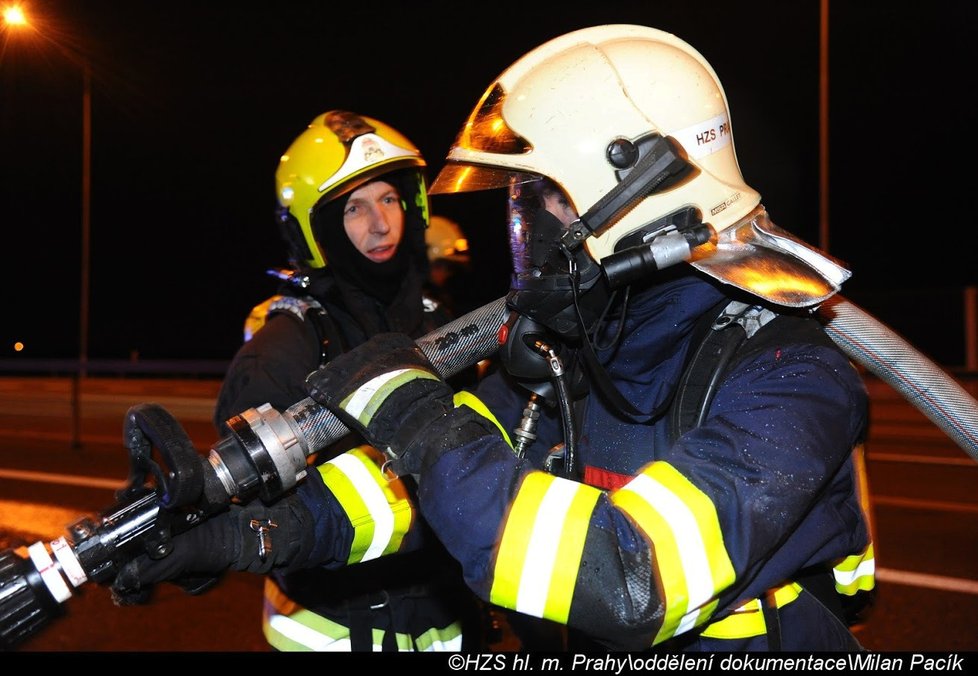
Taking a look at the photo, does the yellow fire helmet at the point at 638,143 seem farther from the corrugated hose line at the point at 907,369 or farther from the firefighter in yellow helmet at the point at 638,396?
the corrugated hose line at the point at 907,369

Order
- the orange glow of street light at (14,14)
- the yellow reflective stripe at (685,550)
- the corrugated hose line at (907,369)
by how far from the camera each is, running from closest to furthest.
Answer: the yellow reflective stripe at (685,550)
the corrugated hose line at (907,369)
the orange glow of street light at (14,14)

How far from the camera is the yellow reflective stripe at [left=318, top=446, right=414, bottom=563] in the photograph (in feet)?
7.13

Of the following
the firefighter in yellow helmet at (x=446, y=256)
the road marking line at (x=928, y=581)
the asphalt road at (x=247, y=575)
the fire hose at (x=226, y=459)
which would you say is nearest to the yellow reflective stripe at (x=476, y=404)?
the fire hose at (x=226, y=459)

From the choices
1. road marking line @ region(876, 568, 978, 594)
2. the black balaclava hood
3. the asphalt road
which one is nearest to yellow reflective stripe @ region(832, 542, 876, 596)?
the asphalt road

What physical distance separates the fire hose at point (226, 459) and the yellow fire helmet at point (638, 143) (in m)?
0.27

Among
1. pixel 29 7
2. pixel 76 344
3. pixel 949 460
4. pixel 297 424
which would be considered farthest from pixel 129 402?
pixel 76 344

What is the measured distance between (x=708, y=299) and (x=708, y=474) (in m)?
0.47

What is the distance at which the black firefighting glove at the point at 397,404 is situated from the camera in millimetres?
1672

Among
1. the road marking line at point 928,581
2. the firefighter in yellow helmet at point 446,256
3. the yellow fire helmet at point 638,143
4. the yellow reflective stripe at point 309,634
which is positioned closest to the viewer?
the yellow fire helmet at point 638,143

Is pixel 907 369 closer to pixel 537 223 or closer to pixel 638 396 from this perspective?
pixel 638 396

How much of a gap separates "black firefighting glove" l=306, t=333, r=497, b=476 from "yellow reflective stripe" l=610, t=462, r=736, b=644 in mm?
362

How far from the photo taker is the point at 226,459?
1.81 metres

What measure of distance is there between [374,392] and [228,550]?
509mm

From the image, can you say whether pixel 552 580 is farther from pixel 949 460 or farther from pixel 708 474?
pixel 949 460
